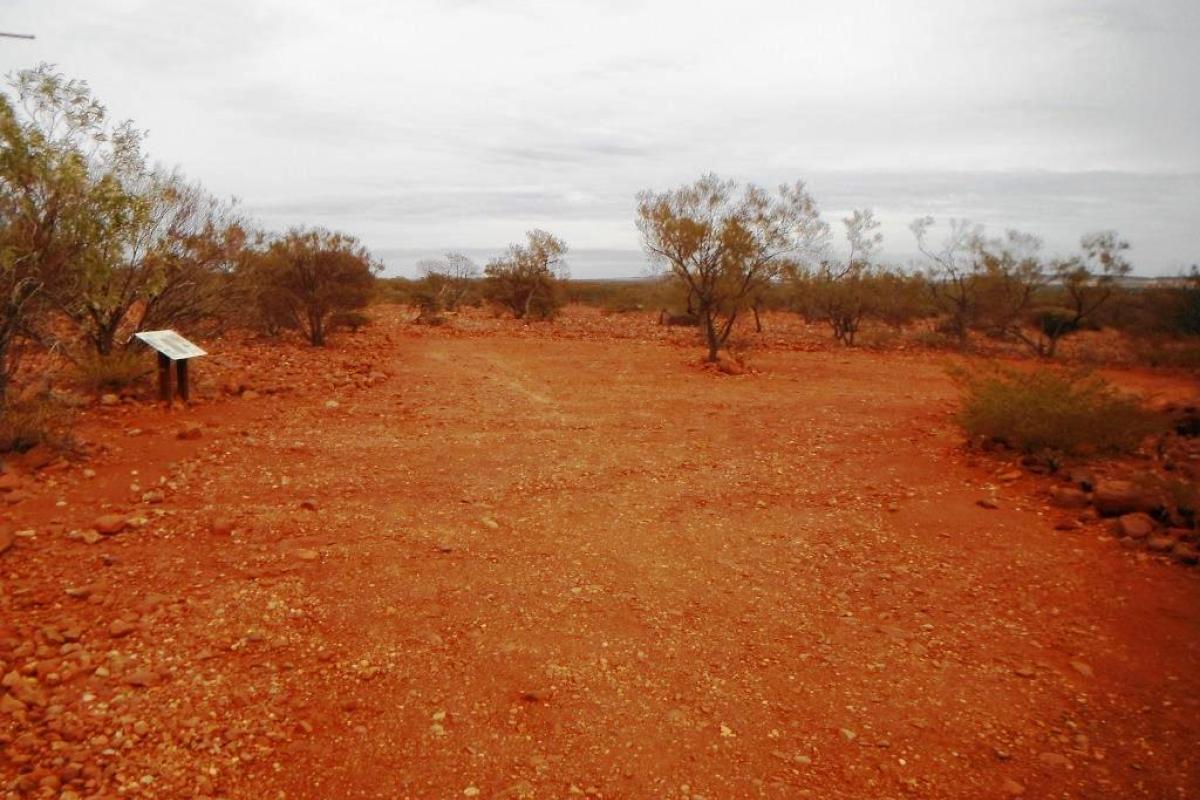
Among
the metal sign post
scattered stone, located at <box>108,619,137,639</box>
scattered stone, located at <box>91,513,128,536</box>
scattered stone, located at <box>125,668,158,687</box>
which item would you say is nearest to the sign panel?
the metal sign post

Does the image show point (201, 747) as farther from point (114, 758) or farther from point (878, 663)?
point (878, 663)

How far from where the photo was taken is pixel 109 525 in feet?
18.8

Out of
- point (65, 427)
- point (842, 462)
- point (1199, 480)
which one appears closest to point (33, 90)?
point (65, 427)

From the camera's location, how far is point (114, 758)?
3432 mm

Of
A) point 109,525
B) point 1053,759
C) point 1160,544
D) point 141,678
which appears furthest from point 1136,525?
point 109,525

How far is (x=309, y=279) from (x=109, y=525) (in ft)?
44.6

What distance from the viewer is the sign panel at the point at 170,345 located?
9.19 metres

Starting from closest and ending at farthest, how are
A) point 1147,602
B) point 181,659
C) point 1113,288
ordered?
point 181,659, point 1147,602, point 1113,288

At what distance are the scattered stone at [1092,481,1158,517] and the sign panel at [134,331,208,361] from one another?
10207mm

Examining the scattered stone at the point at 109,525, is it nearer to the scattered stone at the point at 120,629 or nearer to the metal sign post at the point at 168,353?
the scattered stone at the point at 120,629

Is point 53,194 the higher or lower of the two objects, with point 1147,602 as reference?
higher

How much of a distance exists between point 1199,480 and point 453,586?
7.51 m

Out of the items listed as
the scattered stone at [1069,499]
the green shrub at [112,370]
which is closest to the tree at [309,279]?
the green shrub at [112,370]

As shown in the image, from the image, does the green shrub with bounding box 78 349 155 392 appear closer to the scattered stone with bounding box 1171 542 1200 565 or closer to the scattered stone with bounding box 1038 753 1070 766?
the scattered stone with bounding box 1038 753 1070 766
